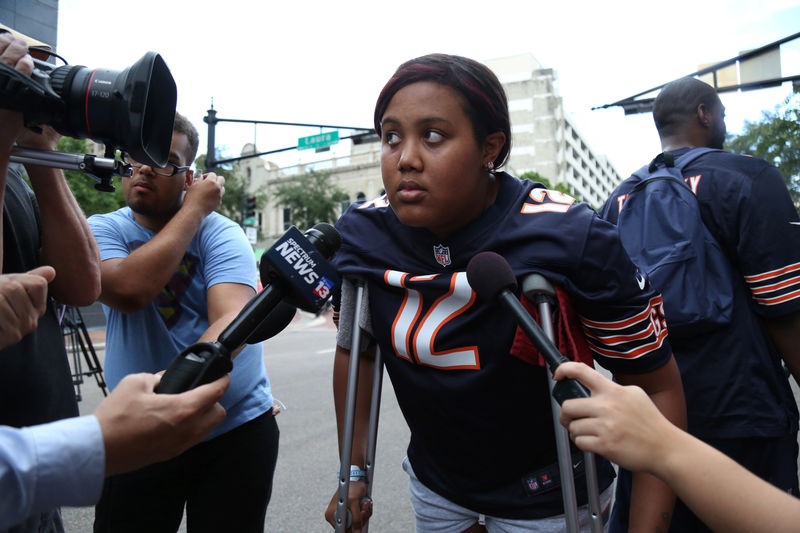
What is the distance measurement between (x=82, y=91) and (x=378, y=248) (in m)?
0.92

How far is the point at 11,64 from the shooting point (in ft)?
4.19

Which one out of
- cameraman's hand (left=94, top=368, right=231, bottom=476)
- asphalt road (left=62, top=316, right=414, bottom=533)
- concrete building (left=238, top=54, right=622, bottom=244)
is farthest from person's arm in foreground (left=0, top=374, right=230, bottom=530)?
concrete building (left=238, top=54, right=622, bottom=244)

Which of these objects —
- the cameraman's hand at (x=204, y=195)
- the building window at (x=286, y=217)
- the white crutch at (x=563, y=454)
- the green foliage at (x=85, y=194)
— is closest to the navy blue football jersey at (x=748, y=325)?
the white crutch at (x=563, y=454)

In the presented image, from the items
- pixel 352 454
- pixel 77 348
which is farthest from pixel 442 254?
pixel 77 348

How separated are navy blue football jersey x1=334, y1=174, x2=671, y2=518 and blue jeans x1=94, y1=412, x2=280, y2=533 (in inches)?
29.3

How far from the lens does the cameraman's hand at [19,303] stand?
3.84ft

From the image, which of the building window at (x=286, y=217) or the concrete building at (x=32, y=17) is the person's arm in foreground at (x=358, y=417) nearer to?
the concrete building at (x=32, y=17)

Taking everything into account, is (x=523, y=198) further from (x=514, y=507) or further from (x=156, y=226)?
(x=156, y=226)

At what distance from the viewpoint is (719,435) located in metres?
1.98

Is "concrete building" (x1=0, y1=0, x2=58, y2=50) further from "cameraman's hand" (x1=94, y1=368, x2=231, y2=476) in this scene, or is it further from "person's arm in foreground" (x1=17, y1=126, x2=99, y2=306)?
"cameraman's hand" (x1=94, y1=368, x2=231, y2=476)

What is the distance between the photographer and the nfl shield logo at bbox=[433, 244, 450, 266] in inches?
66.5

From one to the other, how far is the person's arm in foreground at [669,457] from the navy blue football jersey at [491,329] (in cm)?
49

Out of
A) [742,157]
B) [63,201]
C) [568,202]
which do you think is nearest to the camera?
[568,202]

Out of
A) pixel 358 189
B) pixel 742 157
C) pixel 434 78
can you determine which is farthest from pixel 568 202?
pixel 358 189
